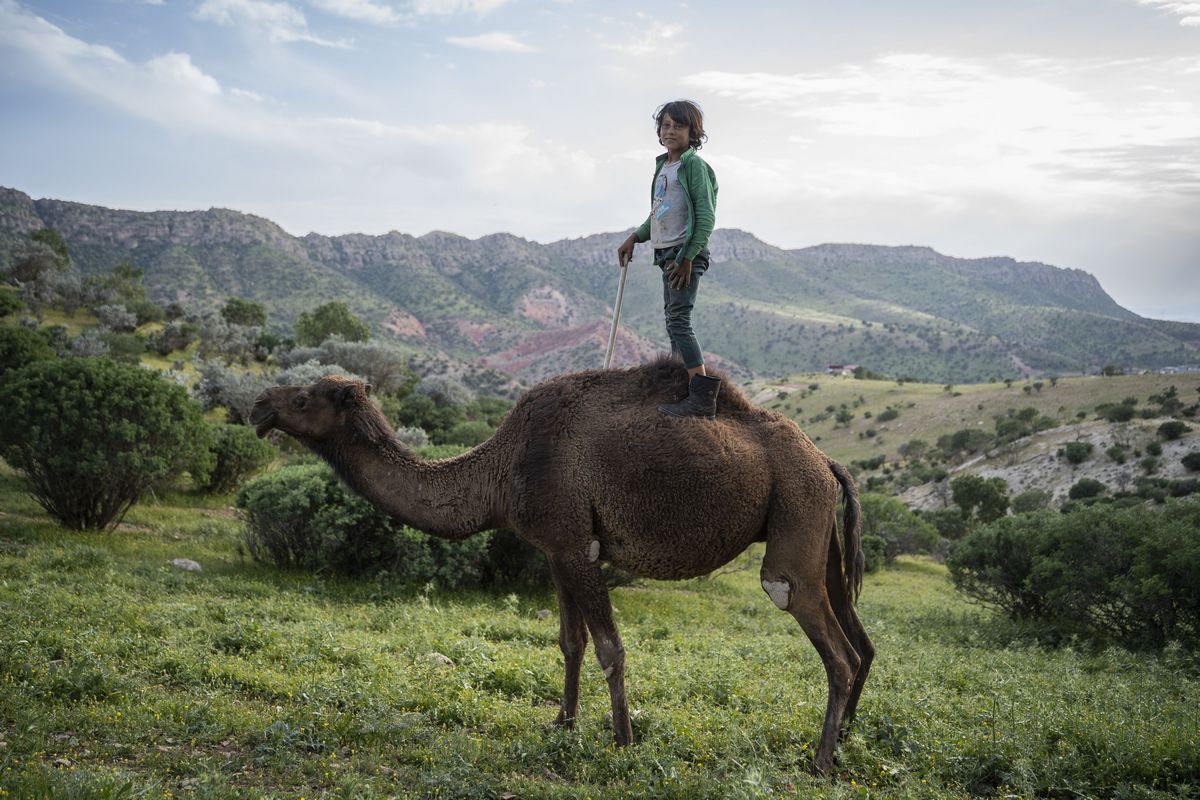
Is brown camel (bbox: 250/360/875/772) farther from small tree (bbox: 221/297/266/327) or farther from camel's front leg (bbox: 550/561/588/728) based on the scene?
small tree (bbox: 221/297/266/327)

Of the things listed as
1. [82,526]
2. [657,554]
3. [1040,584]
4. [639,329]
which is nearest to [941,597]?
[1040,584]

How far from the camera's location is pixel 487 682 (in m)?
7.48

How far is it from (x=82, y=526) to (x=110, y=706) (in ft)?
35.8

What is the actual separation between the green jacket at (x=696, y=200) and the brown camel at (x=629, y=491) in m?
0.99

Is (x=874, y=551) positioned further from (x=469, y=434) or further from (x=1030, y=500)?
(x=469, y=434)

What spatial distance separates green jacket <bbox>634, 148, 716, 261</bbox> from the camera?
561cm

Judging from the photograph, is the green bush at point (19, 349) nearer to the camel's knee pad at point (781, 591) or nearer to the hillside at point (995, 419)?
the camel's knee pad at point (781, 591)

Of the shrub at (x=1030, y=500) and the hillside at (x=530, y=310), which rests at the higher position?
the hillside at (x=530, y=310)

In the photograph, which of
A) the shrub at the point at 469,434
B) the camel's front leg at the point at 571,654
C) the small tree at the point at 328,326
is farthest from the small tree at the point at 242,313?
the camel's front leg at the point at 571,654

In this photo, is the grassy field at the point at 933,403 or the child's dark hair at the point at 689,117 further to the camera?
the grassy field at the point at 933,403

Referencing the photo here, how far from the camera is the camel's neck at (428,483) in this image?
609 centimetres

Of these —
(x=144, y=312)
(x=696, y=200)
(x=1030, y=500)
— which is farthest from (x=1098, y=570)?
(x=144, y=312)

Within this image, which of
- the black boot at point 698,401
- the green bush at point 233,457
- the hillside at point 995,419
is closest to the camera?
the black boot at point 698,401

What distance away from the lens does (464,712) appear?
6.48 m
